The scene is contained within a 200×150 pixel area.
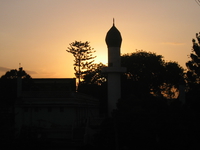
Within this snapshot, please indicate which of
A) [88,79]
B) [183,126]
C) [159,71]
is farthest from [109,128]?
[88,79]

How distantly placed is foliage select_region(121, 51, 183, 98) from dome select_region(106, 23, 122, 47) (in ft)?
61.1

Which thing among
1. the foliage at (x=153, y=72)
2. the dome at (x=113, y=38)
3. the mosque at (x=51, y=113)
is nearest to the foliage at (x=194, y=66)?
the foliage at (x=153, y=72)

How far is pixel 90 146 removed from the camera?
3425cm

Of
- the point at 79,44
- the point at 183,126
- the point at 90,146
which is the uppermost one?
the point at 79,44

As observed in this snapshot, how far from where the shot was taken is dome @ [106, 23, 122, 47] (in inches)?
1902

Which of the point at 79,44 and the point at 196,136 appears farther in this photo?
the point at 79,44

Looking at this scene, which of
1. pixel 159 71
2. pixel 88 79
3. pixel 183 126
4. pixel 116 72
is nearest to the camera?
pixel 183 126

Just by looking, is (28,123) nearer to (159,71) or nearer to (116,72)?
(116,72)

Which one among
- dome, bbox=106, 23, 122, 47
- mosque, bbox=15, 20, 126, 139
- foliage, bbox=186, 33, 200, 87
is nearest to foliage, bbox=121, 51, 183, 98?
foliage, bbox=186, 33, 200, 87

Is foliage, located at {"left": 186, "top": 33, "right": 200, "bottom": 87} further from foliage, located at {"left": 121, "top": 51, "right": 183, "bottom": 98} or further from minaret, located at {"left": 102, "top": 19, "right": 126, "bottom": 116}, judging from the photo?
minaret, located at {"left": 102, "top": 19, "right": 126, "bottom": 116}

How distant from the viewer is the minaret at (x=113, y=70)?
46.8m

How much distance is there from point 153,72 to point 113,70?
2487 centimetres

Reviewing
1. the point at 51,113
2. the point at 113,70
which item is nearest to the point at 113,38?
the point at 113,70

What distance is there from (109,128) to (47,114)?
9.15 m
